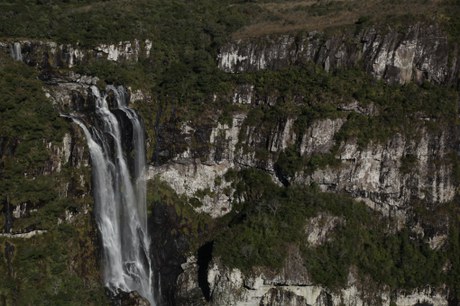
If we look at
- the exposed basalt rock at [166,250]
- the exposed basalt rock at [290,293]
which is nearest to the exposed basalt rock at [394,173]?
the exposed basalt rock at [290,293]

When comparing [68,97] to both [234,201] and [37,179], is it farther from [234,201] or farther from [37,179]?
[234,201]

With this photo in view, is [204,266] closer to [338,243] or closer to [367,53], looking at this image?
[338,243]

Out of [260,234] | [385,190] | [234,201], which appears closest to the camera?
[260,234]

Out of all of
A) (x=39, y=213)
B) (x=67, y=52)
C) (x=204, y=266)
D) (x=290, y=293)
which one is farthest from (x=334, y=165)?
(x=67, y=52)

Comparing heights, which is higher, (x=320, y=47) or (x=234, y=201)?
(x=320, y=47)

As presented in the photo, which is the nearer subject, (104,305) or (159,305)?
(104,305)

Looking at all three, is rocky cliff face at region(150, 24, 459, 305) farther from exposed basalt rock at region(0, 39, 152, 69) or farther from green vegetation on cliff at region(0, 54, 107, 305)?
exposed basalt rock at region(0, 39, 152, 69)

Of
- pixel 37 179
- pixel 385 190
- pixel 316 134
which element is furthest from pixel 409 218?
pixel 37 179
